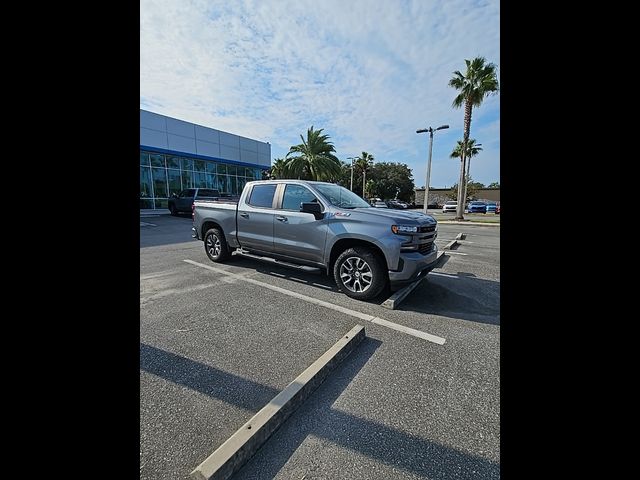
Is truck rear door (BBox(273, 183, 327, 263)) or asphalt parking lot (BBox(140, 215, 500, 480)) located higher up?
truck rear door (BBox(273, 183, 327, 263))

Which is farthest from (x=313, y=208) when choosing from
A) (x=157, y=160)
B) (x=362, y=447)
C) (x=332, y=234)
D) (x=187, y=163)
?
(x=187, y=163)

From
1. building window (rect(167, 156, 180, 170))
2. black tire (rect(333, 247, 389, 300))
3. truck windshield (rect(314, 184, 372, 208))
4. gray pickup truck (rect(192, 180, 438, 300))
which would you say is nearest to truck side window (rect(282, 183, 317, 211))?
gray pickup truck (rect(192, 180, 438, 300))

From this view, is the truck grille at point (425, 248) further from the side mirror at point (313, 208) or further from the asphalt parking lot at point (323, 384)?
the side mirror at point (313, 208)

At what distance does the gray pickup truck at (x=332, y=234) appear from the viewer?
4.48 m

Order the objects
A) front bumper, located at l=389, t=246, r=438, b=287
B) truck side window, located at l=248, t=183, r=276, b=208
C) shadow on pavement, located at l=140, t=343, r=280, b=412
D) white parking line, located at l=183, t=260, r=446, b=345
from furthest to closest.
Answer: truck side window, located at l=248, t=183, r=276, b=208 < front bumper, located at l=389, t=246, r=438, b=287 < white parking line, located at l=183, t=260, r=446, b=345 < shadow on pavement, located at l=140, t=343, r=280, b=412

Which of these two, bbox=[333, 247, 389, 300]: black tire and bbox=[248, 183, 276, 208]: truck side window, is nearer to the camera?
bbox=[333, 247, 389, 300]: black tire

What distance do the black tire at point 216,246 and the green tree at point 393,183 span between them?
5321cm

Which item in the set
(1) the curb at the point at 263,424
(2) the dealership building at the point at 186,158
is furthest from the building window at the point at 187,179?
(1) the curb at the point at 263,424

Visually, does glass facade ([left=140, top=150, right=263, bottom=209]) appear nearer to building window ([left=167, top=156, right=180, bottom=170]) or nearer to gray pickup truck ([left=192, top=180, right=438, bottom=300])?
building window ([left=167, top=156, right=180, bottom=170])

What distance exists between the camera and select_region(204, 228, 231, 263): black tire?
22.8ft

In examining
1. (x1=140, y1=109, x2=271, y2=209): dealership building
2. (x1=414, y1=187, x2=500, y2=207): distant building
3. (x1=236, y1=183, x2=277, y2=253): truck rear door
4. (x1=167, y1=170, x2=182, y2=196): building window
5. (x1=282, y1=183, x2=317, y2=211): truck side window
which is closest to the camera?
(x1=282, y1=183, x2=317, y2=211): truck side window
